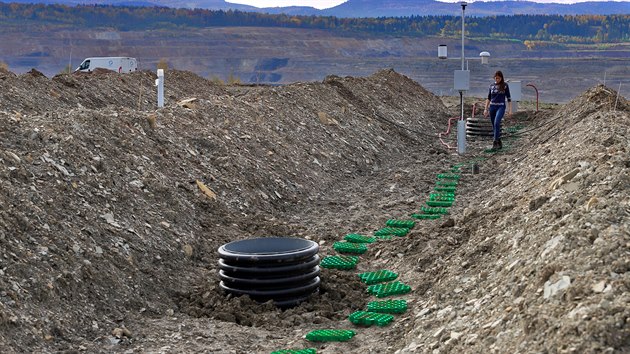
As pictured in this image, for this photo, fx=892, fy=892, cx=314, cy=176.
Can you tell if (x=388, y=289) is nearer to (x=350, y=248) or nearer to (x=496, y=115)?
(x=350, y=248)

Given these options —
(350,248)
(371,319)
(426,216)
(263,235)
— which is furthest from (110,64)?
(371,319)

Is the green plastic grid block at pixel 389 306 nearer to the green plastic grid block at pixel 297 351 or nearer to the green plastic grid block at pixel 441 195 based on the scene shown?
the green plastic grid block at pixel 297 351

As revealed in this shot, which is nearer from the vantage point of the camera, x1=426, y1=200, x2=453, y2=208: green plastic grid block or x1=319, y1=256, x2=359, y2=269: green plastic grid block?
x1=319, y1=256, x2=359, y2=269: green plastic grid block

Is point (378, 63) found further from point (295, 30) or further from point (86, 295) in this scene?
point (86, 295)

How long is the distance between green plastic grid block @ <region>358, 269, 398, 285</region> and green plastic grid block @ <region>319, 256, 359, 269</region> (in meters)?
0.30

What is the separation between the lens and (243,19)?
5089 inches

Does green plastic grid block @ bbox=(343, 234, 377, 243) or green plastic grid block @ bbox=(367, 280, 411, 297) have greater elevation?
green plastic grid block @ bbox=(367, 280, 411, 297)

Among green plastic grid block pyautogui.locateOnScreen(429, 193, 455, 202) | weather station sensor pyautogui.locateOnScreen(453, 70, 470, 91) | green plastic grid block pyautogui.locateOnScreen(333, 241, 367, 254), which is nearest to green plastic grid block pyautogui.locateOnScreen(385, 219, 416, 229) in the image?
green plastic grid block pyautogui.locateOnScreen(333, 241, 367, 254)

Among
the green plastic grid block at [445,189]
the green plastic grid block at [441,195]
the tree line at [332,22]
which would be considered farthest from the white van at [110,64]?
the tree line at [332,22]

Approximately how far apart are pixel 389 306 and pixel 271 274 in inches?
42.2

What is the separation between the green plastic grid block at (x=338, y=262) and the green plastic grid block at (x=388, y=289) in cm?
77

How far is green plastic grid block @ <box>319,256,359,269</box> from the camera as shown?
364 inches

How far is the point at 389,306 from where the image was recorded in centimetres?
776

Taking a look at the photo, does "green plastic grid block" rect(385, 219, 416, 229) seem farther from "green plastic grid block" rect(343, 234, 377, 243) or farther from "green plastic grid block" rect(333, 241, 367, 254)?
"green plastic grid block" rect(333, 241, 367, 254)
